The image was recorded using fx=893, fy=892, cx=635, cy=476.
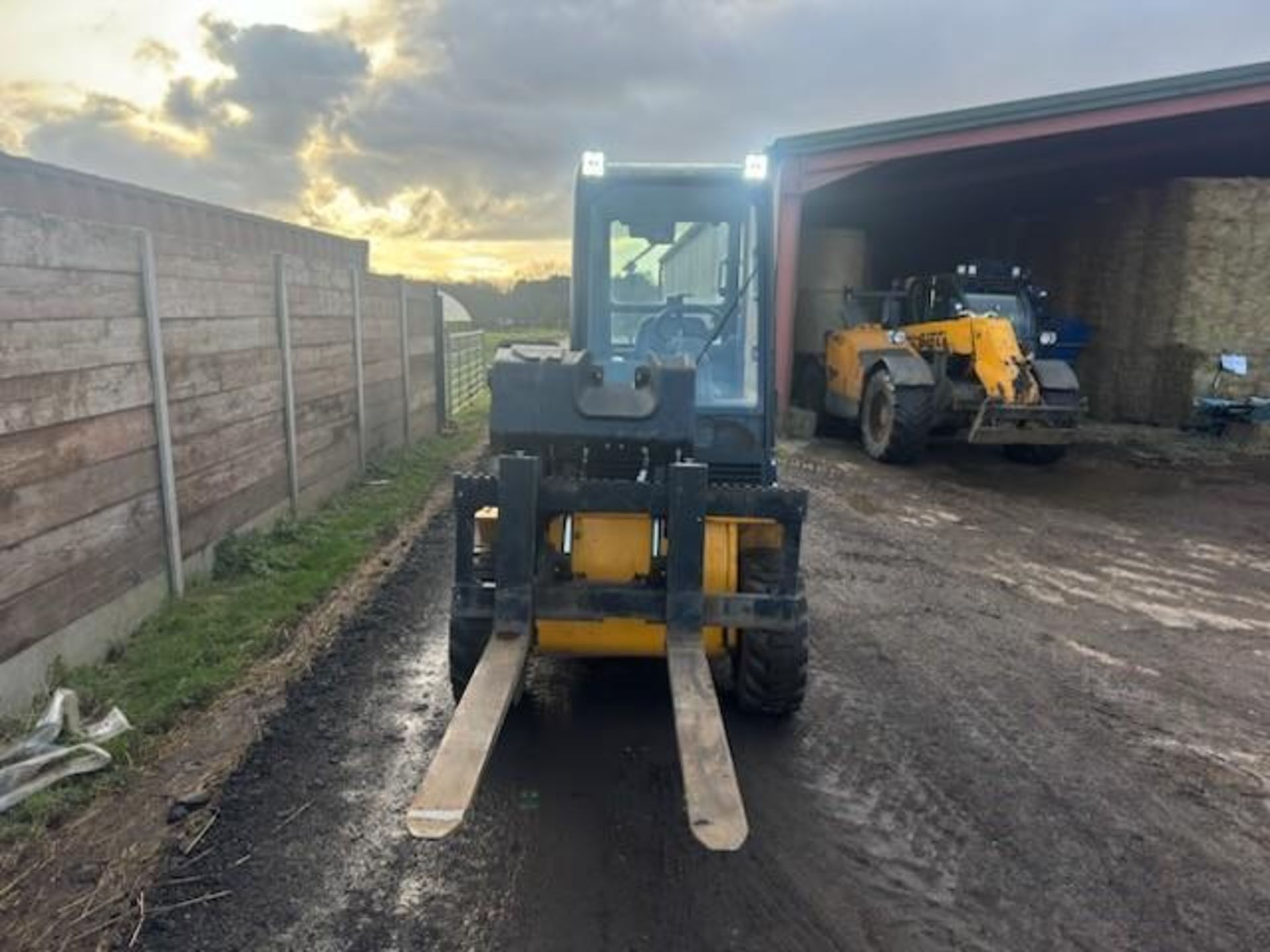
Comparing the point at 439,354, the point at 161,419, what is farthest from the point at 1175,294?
the point at 161,419

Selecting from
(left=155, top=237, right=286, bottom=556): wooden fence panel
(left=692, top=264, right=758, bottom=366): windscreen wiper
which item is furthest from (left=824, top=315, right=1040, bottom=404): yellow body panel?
(left=155, top=237, right=286, bottom=556): wooden fence panel

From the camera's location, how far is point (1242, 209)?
554 inches

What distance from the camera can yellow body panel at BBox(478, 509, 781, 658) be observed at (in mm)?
3918

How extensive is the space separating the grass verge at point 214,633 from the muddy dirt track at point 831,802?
455 millimetres

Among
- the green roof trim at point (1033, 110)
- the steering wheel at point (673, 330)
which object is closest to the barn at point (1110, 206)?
the green roof trim at point (1033, 110)

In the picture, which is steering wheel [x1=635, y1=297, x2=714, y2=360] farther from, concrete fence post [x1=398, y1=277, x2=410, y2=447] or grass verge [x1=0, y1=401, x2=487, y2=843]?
concrete fence post [x1=398, y1=277, x2=410, y2=447]

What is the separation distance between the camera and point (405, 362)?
11508mm

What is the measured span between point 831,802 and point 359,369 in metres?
7.35

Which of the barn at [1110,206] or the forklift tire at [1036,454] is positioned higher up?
the barn at [1110,206]

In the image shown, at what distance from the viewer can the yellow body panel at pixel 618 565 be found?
12.9 ft

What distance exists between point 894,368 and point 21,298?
993cm

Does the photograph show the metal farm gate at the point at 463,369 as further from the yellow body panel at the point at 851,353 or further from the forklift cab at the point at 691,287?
the forklift cab at the point at 691,287

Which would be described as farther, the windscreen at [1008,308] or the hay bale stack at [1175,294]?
the hay bale stack at [1175,294]

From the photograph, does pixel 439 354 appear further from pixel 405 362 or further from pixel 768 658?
pixel 768 658
